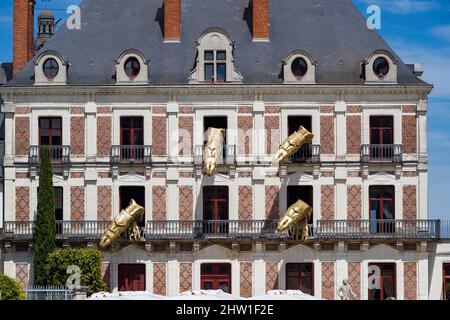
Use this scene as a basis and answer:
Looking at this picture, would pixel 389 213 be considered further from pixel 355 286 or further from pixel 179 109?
pixel 179 109

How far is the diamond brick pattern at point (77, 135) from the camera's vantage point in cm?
4178

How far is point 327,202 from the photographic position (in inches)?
1626

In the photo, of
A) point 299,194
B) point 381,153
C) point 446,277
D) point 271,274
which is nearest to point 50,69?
point 299,194

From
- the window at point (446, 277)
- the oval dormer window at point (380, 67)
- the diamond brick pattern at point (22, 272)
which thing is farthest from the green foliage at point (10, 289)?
the window at point (446, 277)

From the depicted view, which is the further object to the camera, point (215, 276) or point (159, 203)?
point (159, 203)

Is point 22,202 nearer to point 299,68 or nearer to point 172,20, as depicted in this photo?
point 172,20

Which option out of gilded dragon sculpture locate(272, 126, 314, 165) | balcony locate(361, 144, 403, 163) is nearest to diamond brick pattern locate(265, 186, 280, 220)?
gilded dragon sculpture locate(272, 126, 314, 165)

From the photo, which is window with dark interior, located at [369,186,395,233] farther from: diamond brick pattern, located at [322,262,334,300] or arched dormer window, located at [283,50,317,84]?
arched dormer window, located at [283,50,317,84]

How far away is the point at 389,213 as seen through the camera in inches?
1630

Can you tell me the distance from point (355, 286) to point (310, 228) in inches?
120

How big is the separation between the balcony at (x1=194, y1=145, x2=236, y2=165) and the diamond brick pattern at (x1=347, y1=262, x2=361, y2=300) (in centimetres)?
658

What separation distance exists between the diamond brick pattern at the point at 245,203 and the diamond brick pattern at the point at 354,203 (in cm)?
413

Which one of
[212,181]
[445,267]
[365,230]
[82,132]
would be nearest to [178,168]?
[212,181]

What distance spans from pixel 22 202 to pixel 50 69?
581cm
